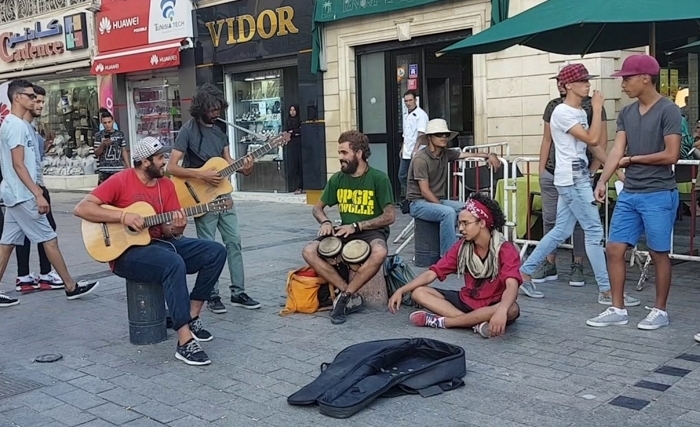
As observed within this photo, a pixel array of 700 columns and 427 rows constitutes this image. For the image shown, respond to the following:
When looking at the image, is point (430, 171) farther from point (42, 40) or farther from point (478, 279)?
point (42, 40)

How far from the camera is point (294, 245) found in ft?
32.5

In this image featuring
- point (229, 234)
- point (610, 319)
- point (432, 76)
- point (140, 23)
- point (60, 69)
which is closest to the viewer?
point (610, 319)

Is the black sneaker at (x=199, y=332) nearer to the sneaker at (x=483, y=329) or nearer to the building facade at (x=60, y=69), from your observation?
the sneaker at (x=483, y=329)

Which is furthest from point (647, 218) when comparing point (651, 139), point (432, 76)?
A: point (432, 76)

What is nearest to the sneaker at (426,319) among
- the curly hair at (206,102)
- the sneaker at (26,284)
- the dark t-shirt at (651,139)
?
the dark t-shirt at (651,139)

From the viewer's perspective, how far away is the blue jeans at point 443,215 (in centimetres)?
753

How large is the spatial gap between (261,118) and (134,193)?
34.1ft

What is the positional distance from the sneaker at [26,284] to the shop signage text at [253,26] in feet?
25.9

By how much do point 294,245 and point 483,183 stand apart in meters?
2.73

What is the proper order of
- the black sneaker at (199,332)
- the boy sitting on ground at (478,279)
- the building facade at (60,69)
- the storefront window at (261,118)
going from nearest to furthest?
the boy sitting on ground at (478,279)
the black sneaker at (199,332)
the storefront window at (261,118)
the building facade at (60,69)

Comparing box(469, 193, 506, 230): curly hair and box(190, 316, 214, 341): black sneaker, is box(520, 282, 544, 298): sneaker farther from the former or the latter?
box(190, 316, 214, 341): black sneaker

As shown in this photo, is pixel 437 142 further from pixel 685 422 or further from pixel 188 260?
pixel 685 422

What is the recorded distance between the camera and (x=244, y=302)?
21.8ft

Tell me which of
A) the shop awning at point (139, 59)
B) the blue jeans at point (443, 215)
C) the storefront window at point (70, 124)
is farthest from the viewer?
the storefront window at point (70, 124)
